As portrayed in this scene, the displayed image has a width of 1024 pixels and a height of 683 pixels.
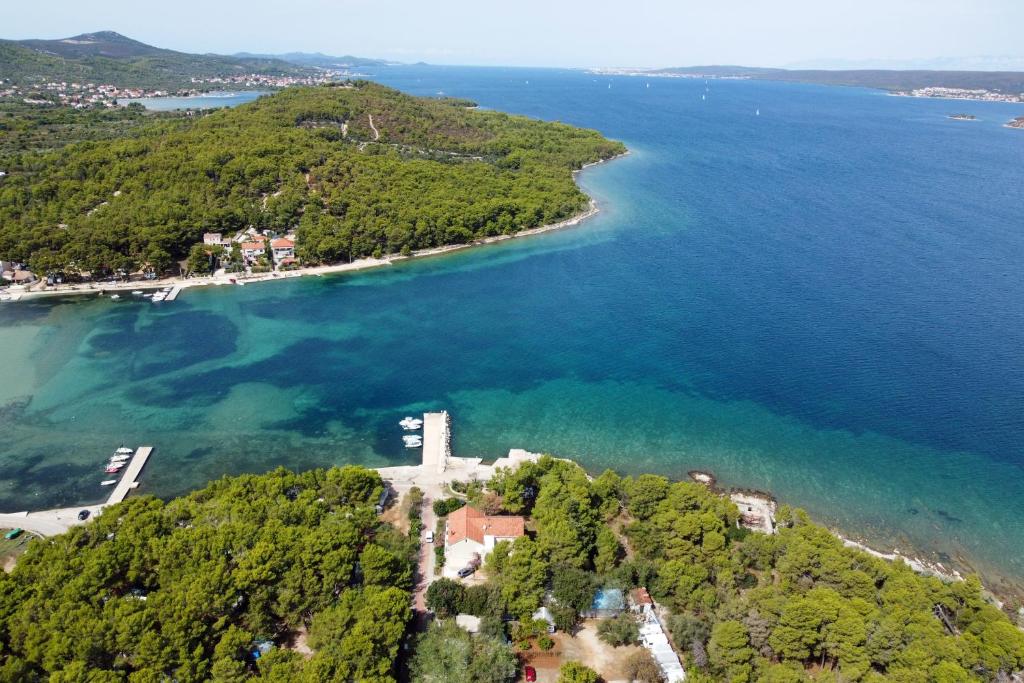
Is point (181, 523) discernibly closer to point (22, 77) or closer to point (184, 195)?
point (184, 195)

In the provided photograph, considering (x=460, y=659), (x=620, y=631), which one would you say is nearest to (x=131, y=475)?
(x=460, y=659)

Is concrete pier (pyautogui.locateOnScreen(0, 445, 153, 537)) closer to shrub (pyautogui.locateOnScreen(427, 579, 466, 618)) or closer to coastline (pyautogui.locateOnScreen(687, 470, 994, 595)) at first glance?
shrub (pyautogui.locateOnScreen(427, 579, 466, 618))

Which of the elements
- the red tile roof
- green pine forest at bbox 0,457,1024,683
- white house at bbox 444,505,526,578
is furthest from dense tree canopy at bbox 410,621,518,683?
the red tile roof

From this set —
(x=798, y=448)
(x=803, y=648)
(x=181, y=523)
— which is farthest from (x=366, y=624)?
(x=798, y=448)

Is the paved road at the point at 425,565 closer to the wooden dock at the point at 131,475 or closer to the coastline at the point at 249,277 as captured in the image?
the wooden dock at the point at 131,475

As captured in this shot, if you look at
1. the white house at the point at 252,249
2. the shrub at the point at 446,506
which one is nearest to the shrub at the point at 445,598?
the shrub at the point at 446,506
